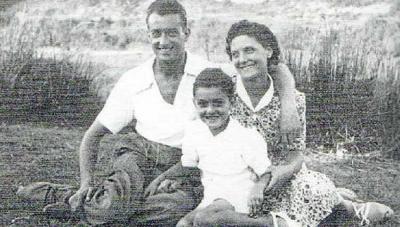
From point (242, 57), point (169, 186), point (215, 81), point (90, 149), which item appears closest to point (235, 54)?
point (242, 57)

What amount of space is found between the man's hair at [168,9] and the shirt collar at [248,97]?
0.27 metres

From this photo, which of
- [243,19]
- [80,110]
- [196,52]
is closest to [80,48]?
[80,110]

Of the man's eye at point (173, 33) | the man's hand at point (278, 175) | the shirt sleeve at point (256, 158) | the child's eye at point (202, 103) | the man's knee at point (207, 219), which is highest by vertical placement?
the man's eye at point (173, 33)

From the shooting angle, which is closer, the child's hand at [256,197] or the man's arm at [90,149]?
the child's hand at [256,197]

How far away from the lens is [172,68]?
71.1 inches

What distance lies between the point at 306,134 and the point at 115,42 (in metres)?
0.75

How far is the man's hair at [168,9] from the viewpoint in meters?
1.79

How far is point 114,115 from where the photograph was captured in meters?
1.82

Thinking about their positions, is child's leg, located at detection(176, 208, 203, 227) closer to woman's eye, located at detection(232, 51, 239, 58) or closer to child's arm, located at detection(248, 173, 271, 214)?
child's arm, located at detection(248, 173, 271, 214)

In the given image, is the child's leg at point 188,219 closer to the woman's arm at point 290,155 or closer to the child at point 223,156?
the child at point 223,156

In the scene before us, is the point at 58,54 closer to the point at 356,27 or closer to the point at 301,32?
the point at 301,32

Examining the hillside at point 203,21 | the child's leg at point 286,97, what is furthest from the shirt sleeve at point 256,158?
the hillside at point 203,21

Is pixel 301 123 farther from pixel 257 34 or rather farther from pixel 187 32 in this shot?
pixel 187 32

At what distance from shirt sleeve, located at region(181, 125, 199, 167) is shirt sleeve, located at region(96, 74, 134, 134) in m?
0.22
